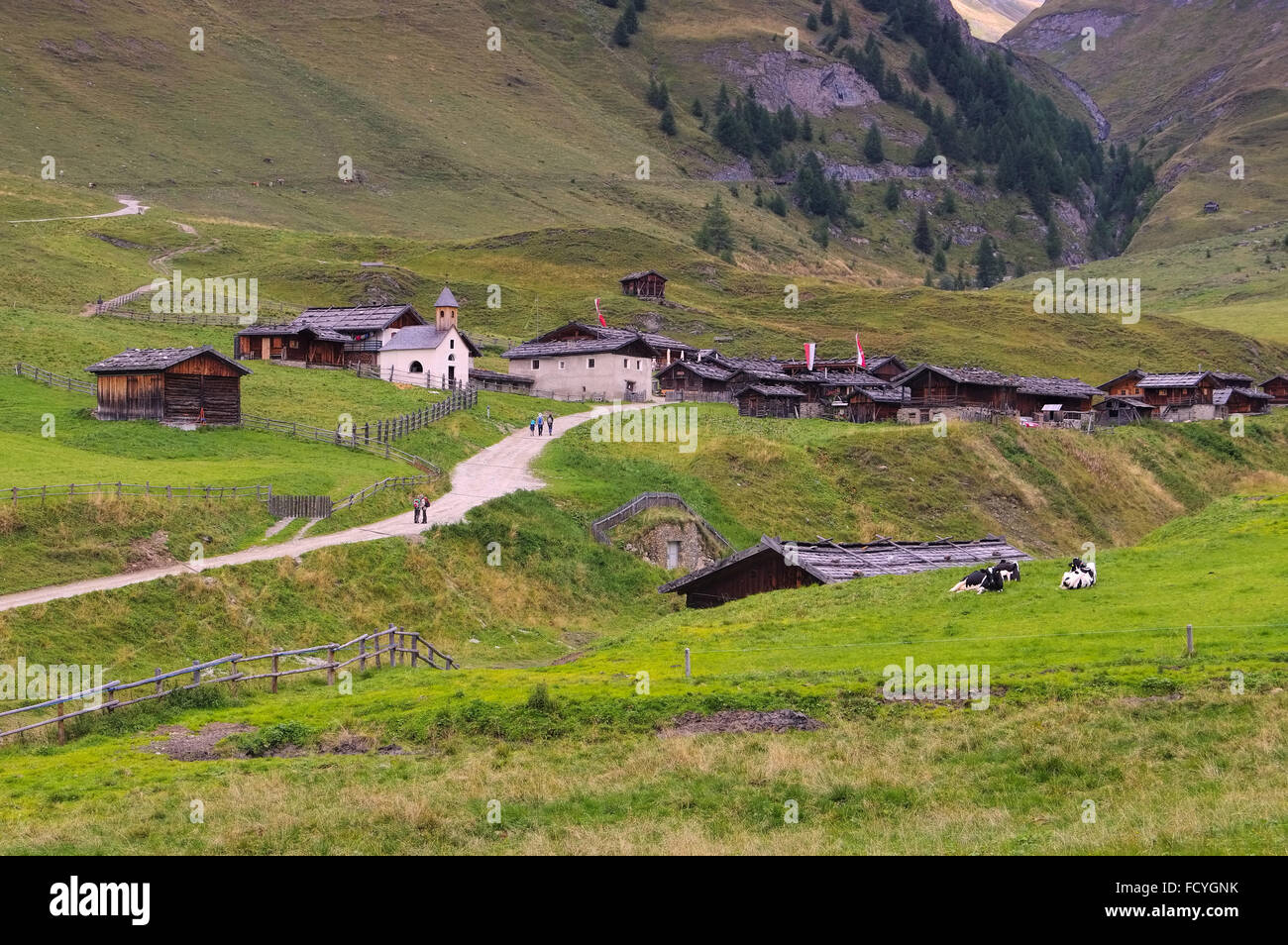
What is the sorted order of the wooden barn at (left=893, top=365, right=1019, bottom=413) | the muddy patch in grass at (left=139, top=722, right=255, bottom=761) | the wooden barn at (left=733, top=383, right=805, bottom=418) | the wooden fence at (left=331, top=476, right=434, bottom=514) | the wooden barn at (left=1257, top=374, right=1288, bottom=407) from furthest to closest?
the wooden barn at (left=1257, top=374, right=1288, bottom=407) < the wooden barn at (left=893, top=365, right=1019, bottom=413) < the wooden barn at (left=733, top=383, right=805, bottom=418) < the wooden fence at (left=331, top=476, right=434, bottom=514) < the muddy patch in grass at (left=139, top=722, right=255, bottom=761)

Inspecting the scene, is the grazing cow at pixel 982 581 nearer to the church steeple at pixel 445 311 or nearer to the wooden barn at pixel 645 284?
the church steeple at pixel 445 311

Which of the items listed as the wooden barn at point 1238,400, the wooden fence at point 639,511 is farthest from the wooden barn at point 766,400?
the wooden barn at point 1238,400

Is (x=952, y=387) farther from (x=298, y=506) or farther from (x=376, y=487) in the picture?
(x=298, y=506)

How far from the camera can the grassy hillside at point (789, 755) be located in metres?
20.4

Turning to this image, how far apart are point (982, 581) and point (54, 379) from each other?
2160 inches

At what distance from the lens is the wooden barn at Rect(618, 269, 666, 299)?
156 meters

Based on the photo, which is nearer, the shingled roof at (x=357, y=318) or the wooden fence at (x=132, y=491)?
the wooden fence at (x=132, y=491)

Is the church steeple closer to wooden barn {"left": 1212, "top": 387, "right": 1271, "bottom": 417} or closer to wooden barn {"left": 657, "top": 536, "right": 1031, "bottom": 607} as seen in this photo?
wooden barn {"left": 657, "top": 536, "right": 1031, "bottom": 607}

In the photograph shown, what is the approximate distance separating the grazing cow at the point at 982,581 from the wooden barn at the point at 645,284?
117289mm

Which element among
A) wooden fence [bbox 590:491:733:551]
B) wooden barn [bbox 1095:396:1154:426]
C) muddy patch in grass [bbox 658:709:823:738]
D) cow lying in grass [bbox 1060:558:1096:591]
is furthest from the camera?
wooden barn [bbox 1095:396:1154:426]

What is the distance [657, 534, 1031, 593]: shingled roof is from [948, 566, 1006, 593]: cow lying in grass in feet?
24.3

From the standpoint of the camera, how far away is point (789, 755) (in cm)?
2489

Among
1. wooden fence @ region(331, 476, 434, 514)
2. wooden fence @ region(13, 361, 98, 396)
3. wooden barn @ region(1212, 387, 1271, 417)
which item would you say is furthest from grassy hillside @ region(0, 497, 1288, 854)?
wooden barn @ region(1212, 387, 1271, 417)
